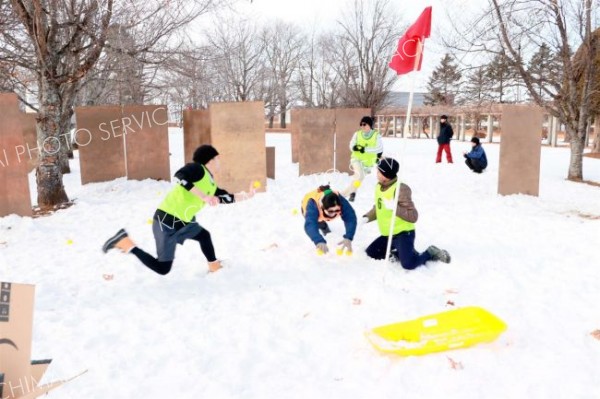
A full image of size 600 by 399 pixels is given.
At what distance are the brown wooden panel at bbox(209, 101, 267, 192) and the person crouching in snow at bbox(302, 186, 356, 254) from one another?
469cm

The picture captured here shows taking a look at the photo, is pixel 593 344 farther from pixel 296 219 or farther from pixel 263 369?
pixel 296 219

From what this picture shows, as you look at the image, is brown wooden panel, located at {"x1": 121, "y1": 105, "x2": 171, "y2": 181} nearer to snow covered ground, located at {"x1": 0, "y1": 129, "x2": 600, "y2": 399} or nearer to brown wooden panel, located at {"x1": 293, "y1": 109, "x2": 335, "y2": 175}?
brown wooden panel, located at {"x1": 293, "y1": 109, "x2": 335, "y2": 175}

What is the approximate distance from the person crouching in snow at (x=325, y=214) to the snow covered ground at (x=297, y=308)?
0.88 ft

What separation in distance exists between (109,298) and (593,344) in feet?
14.1

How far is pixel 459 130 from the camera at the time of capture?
121 ft

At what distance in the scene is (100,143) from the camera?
1223 cm

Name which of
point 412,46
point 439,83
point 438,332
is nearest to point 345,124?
point 412,46

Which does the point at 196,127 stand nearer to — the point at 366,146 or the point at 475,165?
the point at 366,146

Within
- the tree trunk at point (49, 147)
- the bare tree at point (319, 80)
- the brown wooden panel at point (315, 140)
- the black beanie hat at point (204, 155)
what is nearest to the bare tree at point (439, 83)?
the bare tree at point (319, 80)

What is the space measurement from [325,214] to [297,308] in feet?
5.30

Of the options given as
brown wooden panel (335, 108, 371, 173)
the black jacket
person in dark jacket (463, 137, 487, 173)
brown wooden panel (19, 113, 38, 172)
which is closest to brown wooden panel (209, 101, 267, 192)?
brown wooden panel (335, 108, 371, 173)

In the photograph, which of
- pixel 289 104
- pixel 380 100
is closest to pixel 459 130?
pixel 380 100

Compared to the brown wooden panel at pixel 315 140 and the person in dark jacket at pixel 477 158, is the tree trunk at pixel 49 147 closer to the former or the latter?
the brown wooden panel at pixel 315 140

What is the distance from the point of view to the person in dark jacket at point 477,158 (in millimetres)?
13000
